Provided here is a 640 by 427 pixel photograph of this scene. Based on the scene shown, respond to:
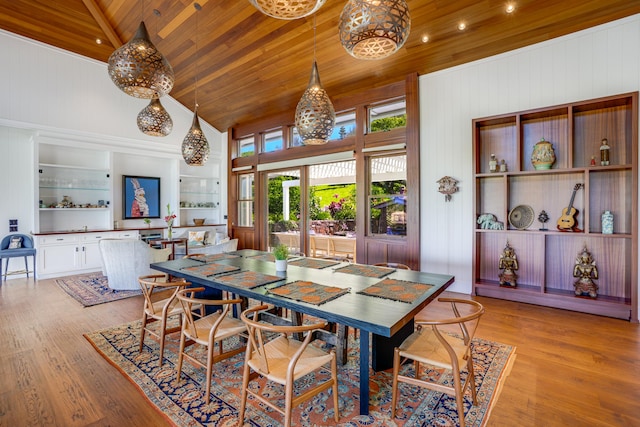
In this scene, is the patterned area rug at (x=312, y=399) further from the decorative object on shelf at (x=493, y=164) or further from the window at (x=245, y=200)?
the window at (x=245, y=200)

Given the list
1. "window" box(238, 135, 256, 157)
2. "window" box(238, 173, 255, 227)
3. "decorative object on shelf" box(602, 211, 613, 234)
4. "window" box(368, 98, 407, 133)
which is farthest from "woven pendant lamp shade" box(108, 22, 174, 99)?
"window" box(238, 173, 255, 227)

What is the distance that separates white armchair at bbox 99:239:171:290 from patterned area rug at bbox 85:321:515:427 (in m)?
2.12

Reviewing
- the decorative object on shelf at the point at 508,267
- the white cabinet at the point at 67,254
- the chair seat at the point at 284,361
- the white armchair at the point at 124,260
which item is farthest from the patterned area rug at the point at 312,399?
the white cabinet at the point at 67,254

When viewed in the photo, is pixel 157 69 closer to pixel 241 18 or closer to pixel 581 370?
pixel 241 18

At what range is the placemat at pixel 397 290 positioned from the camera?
2.11m

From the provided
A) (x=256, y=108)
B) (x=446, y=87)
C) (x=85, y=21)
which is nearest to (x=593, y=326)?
(x=446, y=87)

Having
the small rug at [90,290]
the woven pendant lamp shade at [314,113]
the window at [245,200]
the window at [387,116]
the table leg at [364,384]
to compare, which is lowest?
the small rug at [90,290]

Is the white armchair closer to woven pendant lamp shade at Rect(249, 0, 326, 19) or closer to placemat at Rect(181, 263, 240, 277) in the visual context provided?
placemat at Rect(181, 263, 240, 277)

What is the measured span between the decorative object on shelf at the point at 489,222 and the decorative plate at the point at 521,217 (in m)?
0.17

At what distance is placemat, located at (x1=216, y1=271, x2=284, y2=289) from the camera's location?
2.45m

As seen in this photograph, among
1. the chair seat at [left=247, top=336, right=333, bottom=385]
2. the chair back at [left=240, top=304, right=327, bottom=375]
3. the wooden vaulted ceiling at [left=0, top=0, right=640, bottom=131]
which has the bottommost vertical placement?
the chair seat at [left=247, top=336, right=333, bottom=385]

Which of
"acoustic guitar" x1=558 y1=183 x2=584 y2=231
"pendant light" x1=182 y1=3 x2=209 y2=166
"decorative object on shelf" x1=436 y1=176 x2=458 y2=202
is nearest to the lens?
"pendant light" x1=182 y1=3 x2=209 y2=166

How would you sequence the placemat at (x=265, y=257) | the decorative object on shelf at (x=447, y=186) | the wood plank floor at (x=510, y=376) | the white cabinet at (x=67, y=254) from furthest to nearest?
the white cabinet at (x=67, y=254)
the decorative object on shelf at (x=447, y=186)
the placemat at (x=265, y=257)
the wood plank floor at (x=510, y=376)

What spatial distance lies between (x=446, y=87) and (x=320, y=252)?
13.2 ft
